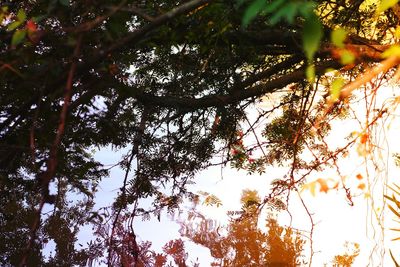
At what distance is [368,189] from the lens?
263cm

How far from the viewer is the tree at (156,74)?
1.27 meters

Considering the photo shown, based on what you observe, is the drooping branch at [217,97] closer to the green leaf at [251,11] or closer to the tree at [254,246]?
the green leaf at [251,11]

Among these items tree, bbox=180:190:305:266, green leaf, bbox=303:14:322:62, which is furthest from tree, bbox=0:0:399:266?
tree, bbox=180:190:305:266

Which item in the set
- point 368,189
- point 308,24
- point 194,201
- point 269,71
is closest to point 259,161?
point 194,201

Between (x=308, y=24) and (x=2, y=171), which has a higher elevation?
(x=2, y=171)

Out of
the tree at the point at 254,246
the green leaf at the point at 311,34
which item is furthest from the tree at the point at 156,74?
the tree at the point at 254,246

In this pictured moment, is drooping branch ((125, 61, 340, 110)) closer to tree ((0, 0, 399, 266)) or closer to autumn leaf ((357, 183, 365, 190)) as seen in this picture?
tree ((0, 0, 399, 266))

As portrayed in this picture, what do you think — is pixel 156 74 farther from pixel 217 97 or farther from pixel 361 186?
pixel 361 186

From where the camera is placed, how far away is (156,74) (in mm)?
4445

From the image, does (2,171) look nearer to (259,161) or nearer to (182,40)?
(182,40)

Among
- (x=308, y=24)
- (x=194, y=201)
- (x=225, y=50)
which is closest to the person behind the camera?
(x=308, y=24)

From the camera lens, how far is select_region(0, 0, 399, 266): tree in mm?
1271

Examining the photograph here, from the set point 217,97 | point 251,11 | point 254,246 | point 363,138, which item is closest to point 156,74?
point 217,97

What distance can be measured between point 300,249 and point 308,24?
1543 centimetres
